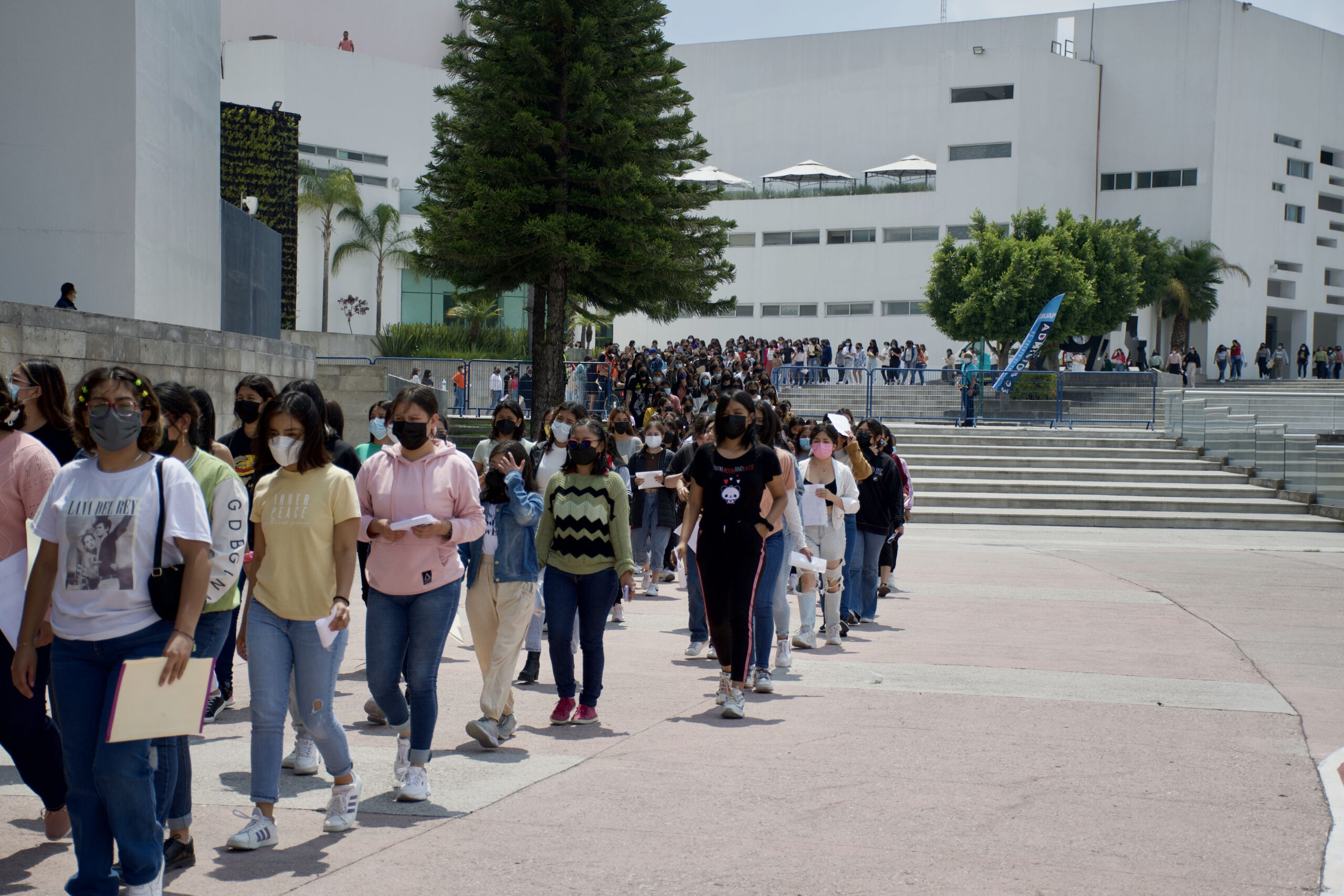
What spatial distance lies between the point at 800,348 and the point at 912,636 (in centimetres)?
3237

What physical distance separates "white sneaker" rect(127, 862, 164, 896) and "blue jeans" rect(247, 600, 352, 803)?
734 mm

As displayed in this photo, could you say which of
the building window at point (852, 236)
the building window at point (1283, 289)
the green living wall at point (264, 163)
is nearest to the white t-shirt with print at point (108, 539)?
the green living wall at point (264, 163)

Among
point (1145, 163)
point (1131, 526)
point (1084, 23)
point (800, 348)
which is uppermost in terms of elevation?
point (1084, 23)

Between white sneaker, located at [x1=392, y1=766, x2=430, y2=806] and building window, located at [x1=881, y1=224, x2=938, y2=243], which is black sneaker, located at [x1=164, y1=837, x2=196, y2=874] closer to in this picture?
white sneaker, located at [x1=392, y1=766, x2=430, y2=806]

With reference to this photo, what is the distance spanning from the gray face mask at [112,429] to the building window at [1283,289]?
6220 centimetres

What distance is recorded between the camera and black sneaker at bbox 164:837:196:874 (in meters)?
4.49

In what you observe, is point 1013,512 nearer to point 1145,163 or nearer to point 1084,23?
point 1145,163

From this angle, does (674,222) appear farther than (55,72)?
Yes

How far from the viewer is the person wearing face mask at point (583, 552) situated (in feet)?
21.7

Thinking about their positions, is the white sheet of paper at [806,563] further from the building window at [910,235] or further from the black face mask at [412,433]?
the building window at [910,235]

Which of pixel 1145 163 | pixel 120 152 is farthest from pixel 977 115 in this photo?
pixel 120 152

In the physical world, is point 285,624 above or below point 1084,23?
below

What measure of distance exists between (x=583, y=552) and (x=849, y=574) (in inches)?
176

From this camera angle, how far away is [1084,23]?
58844 mm
